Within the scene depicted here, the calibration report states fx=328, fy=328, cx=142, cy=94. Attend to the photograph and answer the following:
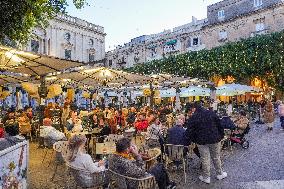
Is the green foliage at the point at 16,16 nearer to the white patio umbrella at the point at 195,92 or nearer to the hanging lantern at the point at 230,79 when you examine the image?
the white patio umbrella at the point at 195,92

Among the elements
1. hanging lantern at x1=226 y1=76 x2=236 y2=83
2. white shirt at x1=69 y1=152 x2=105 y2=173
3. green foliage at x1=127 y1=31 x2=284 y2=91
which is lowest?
white shirt at x1=69 y1=152 x2=105 y2=173

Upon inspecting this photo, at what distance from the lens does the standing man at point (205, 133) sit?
744 centimetres

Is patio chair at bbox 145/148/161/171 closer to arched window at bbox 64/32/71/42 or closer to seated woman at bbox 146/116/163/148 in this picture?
seated woman at bbox 146/116/163/148

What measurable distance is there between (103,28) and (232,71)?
26090 millimetres

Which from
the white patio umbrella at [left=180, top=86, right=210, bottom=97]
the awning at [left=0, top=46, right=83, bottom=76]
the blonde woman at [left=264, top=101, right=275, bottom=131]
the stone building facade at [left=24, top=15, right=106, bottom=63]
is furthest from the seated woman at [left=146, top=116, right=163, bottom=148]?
the stone building facade at [left=24, top=15, right=106, bottom=63]

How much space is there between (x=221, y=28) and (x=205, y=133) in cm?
3441

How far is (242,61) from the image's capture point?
105ft

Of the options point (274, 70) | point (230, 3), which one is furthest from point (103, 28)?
point (274, 70)

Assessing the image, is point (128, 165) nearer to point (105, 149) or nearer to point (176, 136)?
point (105, 149)

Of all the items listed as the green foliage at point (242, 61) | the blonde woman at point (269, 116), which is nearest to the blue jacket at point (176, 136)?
the blonde woman at point (269, 116)

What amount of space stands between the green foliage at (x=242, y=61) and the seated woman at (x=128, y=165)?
85.8ft

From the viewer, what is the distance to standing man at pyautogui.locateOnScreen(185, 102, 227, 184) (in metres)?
7.44

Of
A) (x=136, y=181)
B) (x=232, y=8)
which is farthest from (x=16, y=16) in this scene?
(x=232, y=8)

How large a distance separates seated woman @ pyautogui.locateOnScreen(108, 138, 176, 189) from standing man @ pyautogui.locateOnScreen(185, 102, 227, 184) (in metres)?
1.40
